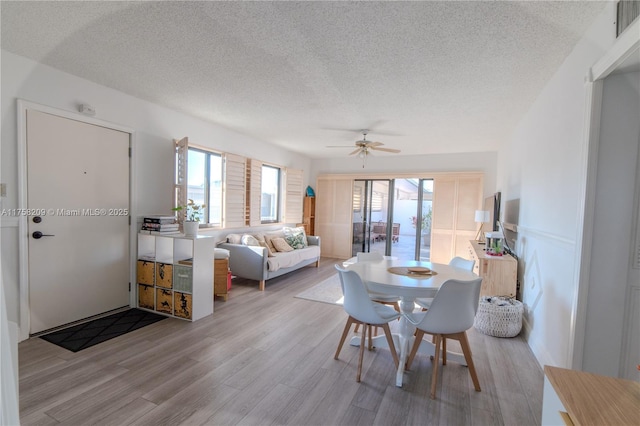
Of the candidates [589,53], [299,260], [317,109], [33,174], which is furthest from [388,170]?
[33,174]

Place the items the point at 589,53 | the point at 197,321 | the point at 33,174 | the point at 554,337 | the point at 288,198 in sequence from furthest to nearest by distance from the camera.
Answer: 1. the point at 288,198
2. the point at 197,321
3. the point at 33,174
4. the point at 554,337
5. the point at 589,53

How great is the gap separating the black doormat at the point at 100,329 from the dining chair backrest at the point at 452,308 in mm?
2880

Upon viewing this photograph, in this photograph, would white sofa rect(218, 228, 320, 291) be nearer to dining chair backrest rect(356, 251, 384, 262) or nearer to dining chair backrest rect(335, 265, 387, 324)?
dining chair backrest rect(356, 251, 384, 262)

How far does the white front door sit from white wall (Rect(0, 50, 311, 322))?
13 centimetres

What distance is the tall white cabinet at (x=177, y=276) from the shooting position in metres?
3.31

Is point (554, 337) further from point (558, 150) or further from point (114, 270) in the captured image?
point (114, 270)

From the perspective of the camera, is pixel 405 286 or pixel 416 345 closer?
pixel 405 286

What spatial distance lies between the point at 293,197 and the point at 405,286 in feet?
16.2

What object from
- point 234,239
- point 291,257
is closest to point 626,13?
point 291,257

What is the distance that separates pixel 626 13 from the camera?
1606 millimetres

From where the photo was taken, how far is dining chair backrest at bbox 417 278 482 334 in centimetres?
205

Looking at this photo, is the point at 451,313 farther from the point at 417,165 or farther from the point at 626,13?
the point at 417,165

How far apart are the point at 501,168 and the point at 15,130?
22.5 feet

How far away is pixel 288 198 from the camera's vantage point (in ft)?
22.0
